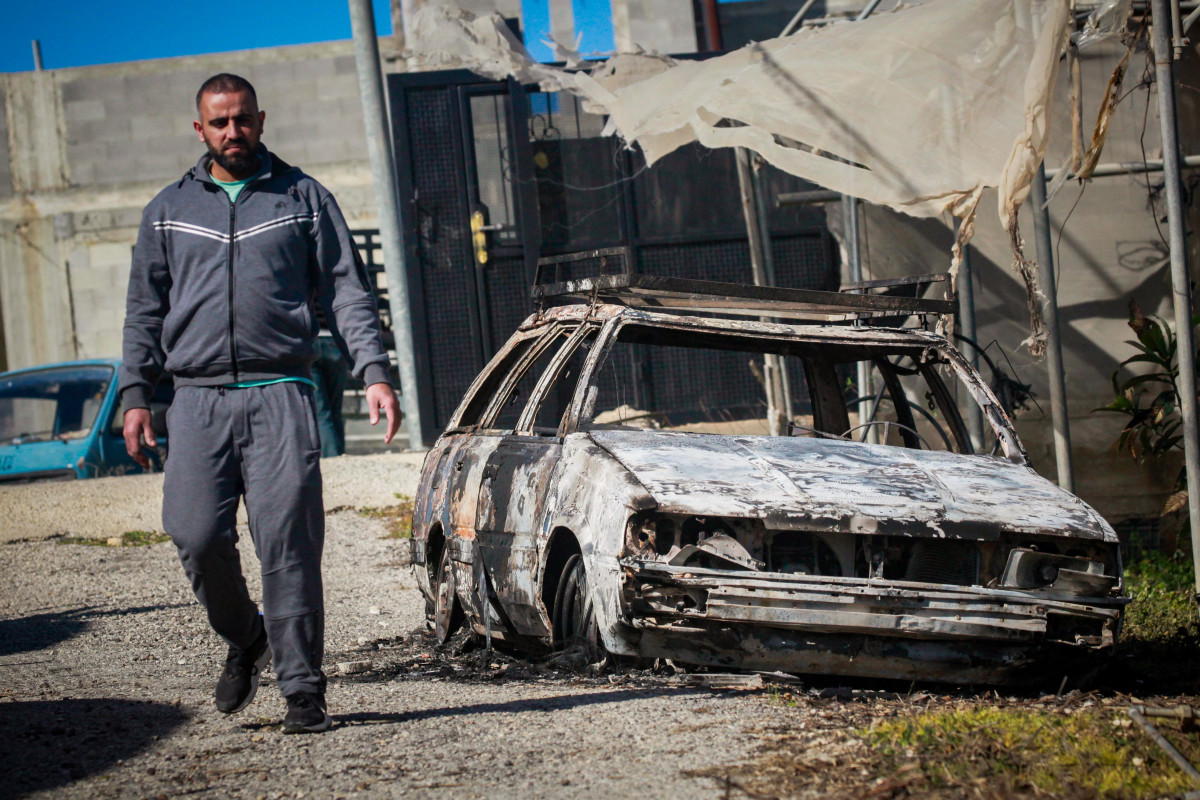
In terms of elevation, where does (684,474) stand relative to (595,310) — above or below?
below

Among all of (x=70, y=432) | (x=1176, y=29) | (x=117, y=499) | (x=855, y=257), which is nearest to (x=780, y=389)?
(x=855, y=257)

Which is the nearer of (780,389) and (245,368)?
(245,368)

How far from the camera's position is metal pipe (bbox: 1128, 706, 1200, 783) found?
3252mm

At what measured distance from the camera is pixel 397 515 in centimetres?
1043

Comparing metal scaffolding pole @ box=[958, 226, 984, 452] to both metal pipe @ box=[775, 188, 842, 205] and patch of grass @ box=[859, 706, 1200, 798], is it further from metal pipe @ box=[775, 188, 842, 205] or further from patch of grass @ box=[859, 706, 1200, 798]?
patch of grass @ box=[859, 706, 1200, 798]

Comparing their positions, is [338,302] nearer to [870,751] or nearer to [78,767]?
[78,767]

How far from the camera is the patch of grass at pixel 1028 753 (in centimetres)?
315

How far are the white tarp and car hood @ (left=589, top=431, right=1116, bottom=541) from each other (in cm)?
133

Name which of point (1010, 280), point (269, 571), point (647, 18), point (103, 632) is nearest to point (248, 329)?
point (269, 571)

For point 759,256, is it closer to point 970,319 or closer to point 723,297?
point 970,319

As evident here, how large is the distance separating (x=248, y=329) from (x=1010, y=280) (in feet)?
19.5

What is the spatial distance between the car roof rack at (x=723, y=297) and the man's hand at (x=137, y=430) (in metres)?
1.83

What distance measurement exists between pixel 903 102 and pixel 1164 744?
365 cm

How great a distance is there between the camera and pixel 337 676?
502 centimetres
